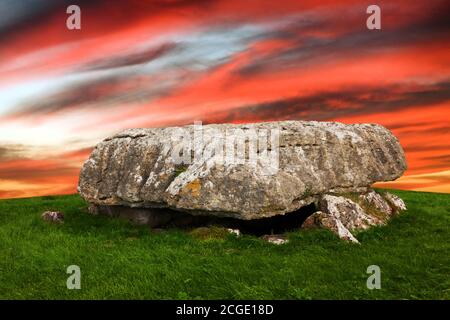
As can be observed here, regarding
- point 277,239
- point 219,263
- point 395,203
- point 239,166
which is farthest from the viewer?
point 395,203

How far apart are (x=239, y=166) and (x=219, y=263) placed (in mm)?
4305

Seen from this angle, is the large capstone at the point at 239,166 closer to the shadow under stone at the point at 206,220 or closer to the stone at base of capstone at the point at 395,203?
the shadow under stone at the point at 206,220

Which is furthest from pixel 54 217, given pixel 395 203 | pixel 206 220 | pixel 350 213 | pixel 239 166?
pixel 395 203

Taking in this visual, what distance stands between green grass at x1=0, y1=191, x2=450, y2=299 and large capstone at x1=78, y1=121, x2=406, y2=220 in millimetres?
1213

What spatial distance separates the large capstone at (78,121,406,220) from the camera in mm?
15453

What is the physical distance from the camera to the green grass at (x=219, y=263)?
10.5m

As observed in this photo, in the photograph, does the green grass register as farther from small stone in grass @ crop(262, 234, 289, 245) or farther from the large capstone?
the large capstone

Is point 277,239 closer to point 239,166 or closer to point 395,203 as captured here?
point 239,166

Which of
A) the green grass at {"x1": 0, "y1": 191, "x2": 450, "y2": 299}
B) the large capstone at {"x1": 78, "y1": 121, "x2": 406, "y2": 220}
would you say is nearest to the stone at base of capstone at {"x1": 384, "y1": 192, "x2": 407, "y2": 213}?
the large capstone at {"x1": 78, "y1": 121, "x2": 406, "y2": 220}

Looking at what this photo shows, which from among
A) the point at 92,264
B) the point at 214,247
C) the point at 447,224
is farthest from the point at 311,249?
the point at 447,224

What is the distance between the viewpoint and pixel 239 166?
15.8 meters

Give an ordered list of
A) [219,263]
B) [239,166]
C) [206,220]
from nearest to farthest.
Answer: [219,263] → [239,166] → [206,220]

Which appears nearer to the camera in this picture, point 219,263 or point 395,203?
point 219,263

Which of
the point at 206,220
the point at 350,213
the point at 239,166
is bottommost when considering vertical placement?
the point at 206,220
